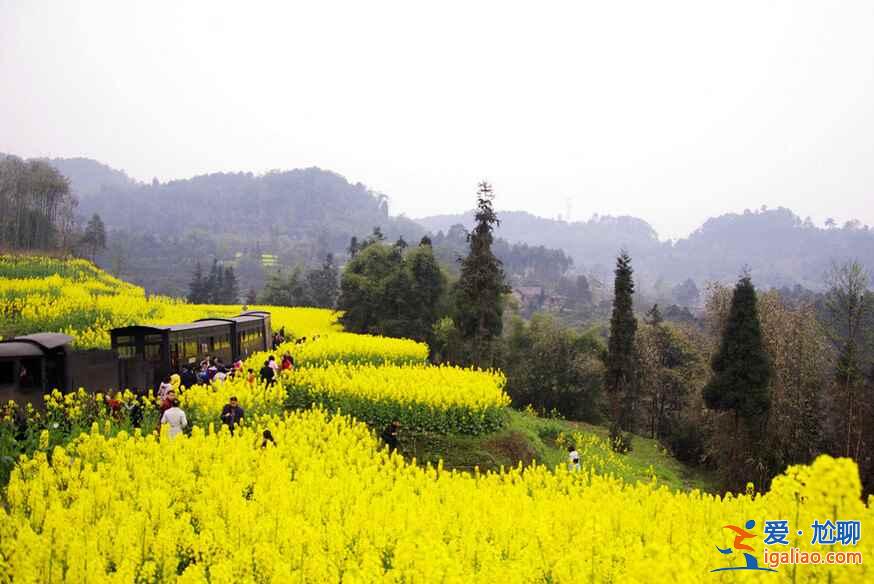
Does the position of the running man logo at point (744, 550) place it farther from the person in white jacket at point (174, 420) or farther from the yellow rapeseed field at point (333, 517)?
the person in white jacket at point (174, 420)

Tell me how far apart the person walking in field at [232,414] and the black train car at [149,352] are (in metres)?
7.54

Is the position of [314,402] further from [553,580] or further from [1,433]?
[553,580]

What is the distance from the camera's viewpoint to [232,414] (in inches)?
477

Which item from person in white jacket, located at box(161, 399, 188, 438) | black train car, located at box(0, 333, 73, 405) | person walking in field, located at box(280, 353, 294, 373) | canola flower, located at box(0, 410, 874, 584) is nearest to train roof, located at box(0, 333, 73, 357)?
black train car, located at box(0, 333, 73, 405)

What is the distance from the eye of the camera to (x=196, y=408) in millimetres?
13305

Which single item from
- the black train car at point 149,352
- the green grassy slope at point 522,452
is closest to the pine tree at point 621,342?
the green grassy slope at point 522,452

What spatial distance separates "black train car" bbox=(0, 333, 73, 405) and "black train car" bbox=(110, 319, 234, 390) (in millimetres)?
2467

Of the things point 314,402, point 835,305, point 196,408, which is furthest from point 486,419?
point 835,305

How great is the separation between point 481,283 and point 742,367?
11840 millimetres

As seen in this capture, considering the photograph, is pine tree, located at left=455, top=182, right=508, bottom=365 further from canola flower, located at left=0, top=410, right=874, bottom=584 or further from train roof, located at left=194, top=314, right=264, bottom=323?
canola flower, located at left=0, top=410, right=874, bottom=584

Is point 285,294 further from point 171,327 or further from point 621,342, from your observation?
point 171,327

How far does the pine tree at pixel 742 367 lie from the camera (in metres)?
21.3

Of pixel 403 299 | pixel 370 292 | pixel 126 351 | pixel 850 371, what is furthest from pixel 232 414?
pixel 370 292

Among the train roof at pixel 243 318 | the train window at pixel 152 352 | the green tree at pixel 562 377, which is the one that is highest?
the train roof at pixel 243 318
